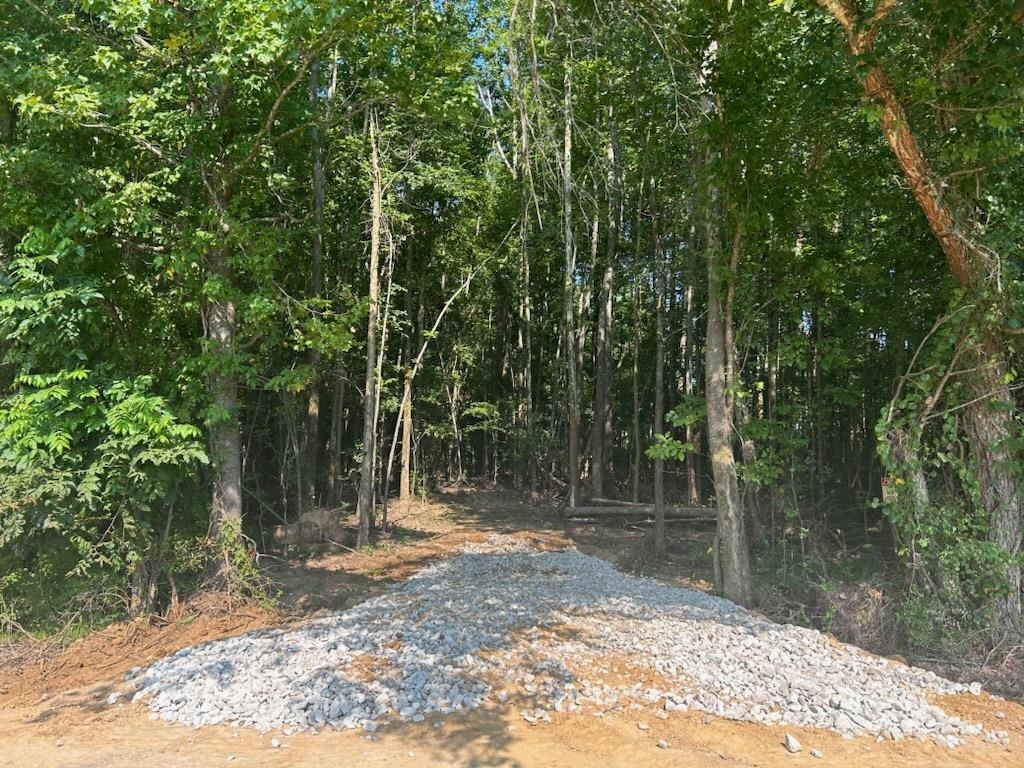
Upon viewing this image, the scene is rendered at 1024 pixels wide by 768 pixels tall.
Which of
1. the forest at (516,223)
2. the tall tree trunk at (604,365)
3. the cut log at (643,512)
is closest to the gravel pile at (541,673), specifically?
the forest at (516,223)

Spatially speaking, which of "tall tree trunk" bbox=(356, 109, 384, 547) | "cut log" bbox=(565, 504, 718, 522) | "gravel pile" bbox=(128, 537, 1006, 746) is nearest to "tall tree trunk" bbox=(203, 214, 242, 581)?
"gravel pile" bbox=(128, 537, 1006, 746)

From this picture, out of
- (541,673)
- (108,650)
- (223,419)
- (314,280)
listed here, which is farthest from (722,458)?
(314,280)

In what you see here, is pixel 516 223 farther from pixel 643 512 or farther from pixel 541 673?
pixel 643 512

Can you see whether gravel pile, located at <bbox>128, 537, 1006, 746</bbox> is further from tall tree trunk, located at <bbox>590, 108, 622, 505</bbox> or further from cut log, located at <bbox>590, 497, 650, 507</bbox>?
tall tree trunk, located at <bbox>590, 108, 622, 505</bbox>

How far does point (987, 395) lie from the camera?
7098mm

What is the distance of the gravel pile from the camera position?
5141 millimetres

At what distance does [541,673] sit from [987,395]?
5490 millimetres

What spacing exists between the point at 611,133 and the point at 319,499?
1154 centimetres

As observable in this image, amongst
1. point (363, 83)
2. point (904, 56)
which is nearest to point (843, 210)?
point (904, 56)

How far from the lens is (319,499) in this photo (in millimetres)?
17672

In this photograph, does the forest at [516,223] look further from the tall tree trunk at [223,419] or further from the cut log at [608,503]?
the cut log at [608,503]

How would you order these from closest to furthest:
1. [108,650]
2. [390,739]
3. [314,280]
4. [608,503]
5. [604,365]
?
[390,739], [108,650], [314,280], [608,503], [604,365]

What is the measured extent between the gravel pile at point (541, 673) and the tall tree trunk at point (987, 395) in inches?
71.1

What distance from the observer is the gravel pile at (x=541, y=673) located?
514 cm
